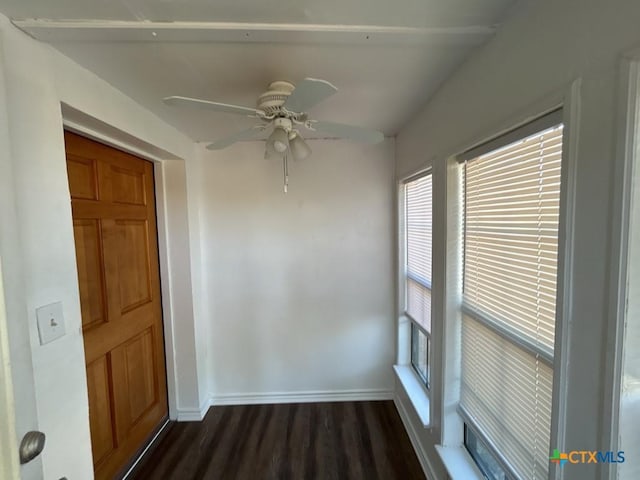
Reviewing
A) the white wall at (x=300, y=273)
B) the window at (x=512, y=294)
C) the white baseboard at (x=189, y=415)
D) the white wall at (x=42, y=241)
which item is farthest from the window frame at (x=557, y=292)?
the white baseboard at (x=189, y=415)

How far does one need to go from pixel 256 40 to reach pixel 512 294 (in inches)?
53.5

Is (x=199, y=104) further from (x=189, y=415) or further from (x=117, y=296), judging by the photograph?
(x=189, y=415)

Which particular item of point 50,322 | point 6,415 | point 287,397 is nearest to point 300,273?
point 287,397

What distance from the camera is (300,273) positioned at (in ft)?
7.77

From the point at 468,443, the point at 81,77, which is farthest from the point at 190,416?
the point at 81,77

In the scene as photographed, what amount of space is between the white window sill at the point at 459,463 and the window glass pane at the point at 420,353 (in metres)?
0.59

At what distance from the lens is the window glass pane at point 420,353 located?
2061 mm

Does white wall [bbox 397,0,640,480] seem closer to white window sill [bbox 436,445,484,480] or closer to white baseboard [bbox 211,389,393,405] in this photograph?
white window sill [bbox 436,445,484,480]

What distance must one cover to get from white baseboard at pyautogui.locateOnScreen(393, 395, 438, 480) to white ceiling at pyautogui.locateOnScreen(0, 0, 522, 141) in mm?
2222

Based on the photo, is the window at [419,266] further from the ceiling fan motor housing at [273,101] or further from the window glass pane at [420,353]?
the ceiling fan motor housing at [273,101]

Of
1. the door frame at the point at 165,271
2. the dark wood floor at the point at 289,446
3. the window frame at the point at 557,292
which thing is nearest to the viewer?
the window frame at the point at 557,292

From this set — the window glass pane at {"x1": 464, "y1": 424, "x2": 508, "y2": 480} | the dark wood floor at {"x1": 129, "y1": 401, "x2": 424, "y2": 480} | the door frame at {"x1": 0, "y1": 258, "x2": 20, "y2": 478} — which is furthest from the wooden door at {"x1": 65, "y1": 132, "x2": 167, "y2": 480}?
the window glass pane at {"x1": 464, "y1": 424, "x2": 508, "y2": 480}

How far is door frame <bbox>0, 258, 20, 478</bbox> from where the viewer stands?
23.9 inches

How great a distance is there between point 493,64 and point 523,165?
41 centimetres
